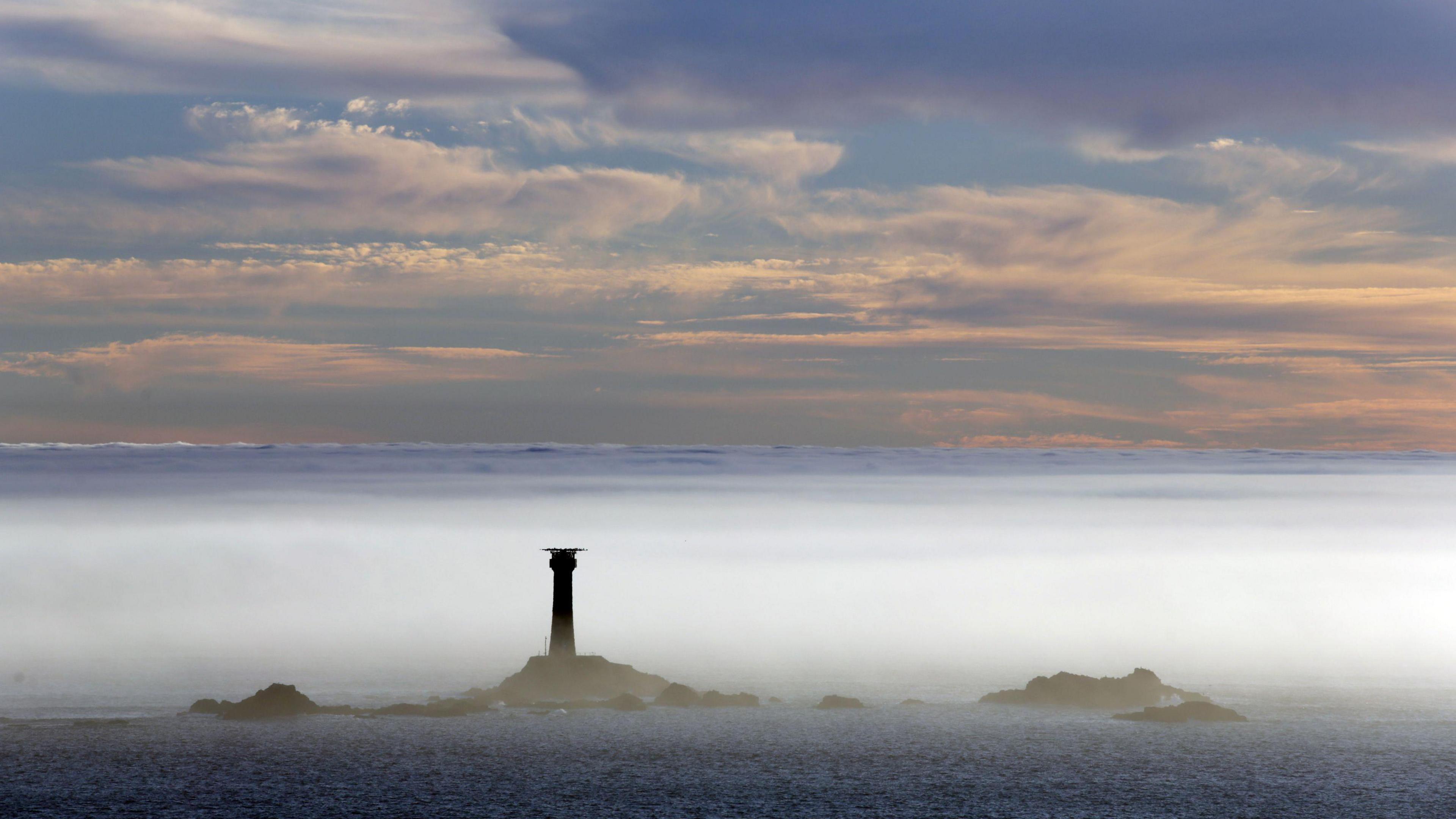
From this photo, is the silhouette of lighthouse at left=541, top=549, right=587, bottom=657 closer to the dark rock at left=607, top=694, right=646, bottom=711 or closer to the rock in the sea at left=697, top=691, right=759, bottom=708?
the dark rock at left=607, top=694, right=646, bottom=711

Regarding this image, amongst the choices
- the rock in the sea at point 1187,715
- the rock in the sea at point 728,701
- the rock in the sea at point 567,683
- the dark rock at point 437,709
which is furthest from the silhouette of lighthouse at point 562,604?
the rock in the sea at point 1187,715

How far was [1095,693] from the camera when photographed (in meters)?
107

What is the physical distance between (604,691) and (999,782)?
32704 millimetres

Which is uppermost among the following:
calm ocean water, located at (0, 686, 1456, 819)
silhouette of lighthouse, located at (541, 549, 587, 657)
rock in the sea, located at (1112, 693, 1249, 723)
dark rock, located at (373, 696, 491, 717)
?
silhouette of lighthouse, located at (541, 549, 587, 657)

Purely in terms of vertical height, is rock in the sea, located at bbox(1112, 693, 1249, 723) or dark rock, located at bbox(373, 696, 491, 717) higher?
dark rock, located at bbox(373, 696, 491, 717)

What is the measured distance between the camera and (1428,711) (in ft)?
326

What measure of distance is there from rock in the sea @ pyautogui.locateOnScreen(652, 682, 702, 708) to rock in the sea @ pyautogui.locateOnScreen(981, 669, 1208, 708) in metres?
23.2

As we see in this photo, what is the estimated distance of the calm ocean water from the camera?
227 feet

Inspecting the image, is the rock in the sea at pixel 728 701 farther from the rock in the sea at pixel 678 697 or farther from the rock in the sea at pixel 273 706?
the rock in the sea at pixel 273 706

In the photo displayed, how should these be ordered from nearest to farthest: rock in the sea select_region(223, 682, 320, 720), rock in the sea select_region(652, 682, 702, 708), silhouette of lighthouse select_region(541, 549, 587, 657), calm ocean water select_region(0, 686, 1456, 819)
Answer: calm ocean water select_region(0, 686, 1456, 819)
silhouette of lighthouse select_region(541, 549, 587, 657)
rock in the sea select_region(223, 682, 320, 720)
rock in the sea select_region(652, 682, 702, 708)

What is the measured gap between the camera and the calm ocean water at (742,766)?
69188 mm

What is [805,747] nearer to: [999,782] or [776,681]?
[999,782]

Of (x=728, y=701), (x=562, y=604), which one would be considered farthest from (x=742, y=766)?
(x=728, y=701)

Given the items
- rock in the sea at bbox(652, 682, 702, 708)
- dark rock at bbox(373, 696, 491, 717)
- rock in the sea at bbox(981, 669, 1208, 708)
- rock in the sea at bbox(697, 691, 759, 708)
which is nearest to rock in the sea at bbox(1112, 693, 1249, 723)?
rock in the sea at bbox(981, 669, 1208, 708)
